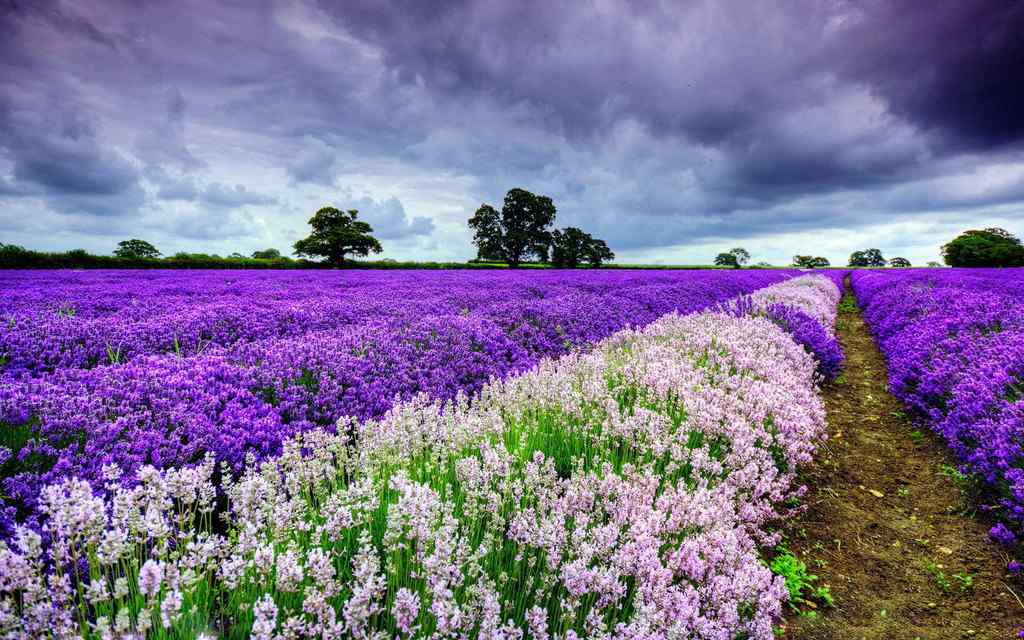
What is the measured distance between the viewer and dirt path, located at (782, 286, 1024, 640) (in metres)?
2.97

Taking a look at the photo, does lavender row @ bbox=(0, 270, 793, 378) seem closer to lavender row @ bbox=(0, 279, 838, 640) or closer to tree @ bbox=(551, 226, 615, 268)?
lavender row @ bbox=(0, 279, 838, 640)

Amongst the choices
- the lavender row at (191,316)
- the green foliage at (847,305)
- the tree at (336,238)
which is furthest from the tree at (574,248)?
the lavender row at (191,316)

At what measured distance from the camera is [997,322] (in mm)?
7793

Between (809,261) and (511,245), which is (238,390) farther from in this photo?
(809,261)

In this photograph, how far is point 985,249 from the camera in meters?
52.8

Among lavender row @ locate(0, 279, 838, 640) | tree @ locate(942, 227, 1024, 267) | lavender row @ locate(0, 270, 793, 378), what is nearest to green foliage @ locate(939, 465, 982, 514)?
lavender row @ locate(0, 279, 838, 640)

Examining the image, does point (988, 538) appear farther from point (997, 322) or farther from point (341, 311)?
point (341, 311)

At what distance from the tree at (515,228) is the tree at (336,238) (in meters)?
12.6

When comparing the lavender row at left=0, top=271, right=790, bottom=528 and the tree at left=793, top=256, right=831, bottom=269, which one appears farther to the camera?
the tree at left=793, top=256, right=831, bottom=269

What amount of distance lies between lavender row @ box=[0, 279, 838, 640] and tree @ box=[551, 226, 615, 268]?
2171 inches

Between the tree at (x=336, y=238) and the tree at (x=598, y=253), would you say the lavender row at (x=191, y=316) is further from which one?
the tree at (x=598, y=253)

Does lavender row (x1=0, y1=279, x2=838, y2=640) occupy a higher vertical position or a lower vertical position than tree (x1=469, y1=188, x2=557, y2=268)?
lower

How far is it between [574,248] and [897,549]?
57.6 meters

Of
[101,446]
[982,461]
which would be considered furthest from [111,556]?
[982,461]
